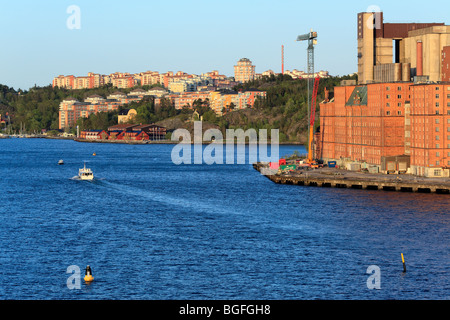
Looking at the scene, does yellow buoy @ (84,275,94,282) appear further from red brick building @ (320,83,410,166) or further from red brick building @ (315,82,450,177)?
red brick building @ (320,83,410,166)

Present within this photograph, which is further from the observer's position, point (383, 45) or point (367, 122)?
point (383, 45)

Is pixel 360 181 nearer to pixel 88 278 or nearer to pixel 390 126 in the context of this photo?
pixel 390 126

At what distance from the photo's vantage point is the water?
1887 inches

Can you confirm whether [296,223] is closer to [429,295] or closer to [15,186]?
[429,295]

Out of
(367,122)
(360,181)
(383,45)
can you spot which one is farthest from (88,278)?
(383,45)

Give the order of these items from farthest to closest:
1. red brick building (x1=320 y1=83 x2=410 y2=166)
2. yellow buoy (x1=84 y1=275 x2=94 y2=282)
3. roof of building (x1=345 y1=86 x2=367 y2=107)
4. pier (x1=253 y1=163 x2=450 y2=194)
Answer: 1. roof of building (x1=345 y1=86 x2=367 y2=107)
2. red brick building (x1=320 y1=83 x2=410 y2=166)
3. pier (x1=253 y1=163 x2=450 y2=194)
4. yellow buoy (x1=84 y1=275 x2=94 y2=282)

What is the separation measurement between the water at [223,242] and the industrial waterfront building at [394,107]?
11.3 meters

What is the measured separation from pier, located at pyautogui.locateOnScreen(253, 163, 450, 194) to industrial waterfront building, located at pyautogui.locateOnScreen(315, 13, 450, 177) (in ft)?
10.5

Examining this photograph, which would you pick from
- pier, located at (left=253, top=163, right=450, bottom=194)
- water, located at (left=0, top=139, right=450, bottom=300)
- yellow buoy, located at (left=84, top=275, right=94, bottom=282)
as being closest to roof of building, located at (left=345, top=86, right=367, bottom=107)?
pier, located at (left=253, top=163, right=450, bottom=194)

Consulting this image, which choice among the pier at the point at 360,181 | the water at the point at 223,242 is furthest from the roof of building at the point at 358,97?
the water at the point at 223,242

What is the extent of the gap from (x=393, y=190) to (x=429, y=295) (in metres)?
47.9

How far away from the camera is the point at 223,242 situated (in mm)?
62156

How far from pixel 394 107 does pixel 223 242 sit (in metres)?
51.6

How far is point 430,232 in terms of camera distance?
216 ft
